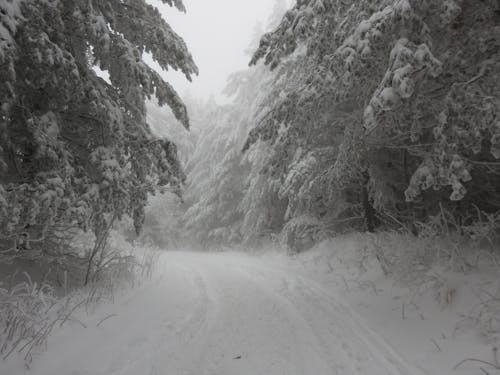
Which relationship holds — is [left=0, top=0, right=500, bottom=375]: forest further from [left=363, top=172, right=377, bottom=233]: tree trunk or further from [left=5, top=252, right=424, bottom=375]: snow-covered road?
[left=363, top=172, right=377, bottom=233]: tree trunk

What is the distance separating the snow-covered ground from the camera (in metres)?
3.72

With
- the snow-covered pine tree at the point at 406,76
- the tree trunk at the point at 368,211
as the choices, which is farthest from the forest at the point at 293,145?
the tree trunk at the point at 368,211

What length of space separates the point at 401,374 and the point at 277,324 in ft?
6.39

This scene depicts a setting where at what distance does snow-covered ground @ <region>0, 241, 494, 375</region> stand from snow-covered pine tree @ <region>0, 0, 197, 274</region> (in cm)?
154

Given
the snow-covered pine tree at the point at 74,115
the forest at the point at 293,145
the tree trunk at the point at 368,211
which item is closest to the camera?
the forest at the point at 293,145

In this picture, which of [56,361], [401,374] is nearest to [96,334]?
[56,361]

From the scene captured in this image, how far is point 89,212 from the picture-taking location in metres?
4.45

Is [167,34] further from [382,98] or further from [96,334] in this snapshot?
[96,334]

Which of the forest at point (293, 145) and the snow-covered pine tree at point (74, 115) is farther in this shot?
the snow-covered pine tree at point (74, 115)

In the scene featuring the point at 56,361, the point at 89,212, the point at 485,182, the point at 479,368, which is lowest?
the point at 56,361

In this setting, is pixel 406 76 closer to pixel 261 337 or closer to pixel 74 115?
pixel 261 337

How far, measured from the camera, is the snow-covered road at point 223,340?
3717 millimetres

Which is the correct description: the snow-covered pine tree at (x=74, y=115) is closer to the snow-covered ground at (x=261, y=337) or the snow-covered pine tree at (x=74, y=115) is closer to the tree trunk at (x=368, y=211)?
the snow-covered ground at (x=261, y=337)

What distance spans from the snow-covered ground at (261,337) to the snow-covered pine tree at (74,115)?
1.54 metres
